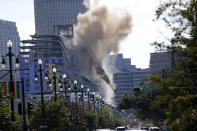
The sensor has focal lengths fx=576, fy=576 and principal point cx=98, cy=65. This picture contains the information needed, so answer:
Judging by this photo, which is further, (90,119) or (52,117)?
(90,119)

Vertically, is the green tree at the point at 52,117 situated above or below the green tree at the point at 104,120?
below

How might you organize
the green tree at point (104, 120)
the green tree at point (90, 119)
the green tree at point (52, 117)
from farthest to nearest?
the green tree at point (104, 120) → the green tree at point (90, 119) → the green tree at point (52, 117)

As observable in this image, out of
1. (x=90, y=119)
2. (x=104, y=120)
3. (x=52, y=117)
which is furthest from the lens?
(x=104, y=120)

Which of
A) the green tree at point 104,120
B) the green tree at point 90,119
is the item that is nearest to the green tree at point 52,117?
the green tree at point 90,119

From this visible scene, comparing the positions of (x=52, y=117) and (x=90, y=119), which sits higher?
→ (x=90, y=119)

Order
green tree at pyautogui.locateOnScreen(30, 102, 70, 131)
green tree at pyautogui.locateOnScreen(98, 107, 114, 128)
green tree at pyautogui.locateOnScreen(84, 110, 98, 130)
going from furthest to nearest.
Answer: green tree at pyautogui.locateOnScreen(98, 107, 114, 128) < green tree at pyautogui.locateOnScreen(84, 110, 98, 130) < green tree at pyautogui.locateOnScreen(30, 102, 70, 131)

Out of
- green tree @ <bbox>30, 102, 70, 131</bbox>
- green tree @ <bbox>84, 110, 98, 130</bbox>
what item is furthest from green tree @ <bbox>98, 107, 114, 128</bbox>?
green tree @ <bbox>30, 102, 70, 131</bbox>

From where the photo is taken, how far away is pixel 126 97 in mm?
132625

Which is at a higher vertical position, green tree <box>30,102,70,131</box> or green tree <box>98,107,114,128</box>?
green tree <box>98,107,114,128</box>

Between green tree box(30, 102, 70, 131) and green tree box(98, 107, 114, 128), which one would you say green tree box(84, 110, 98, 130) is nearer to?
green tree box(98, 107, 114, 128)

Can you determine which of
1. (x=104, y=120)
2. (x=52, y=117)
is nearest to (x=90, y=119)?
(x=104, y=120)

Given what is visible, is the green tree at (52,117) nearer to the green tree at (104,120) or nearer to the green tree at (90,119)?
the green tree at (90,119)

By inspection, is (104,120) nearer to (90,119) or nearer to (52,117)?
(90,119)

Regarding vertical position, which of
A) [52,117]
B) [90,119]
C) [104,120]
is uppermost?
[104,120]
